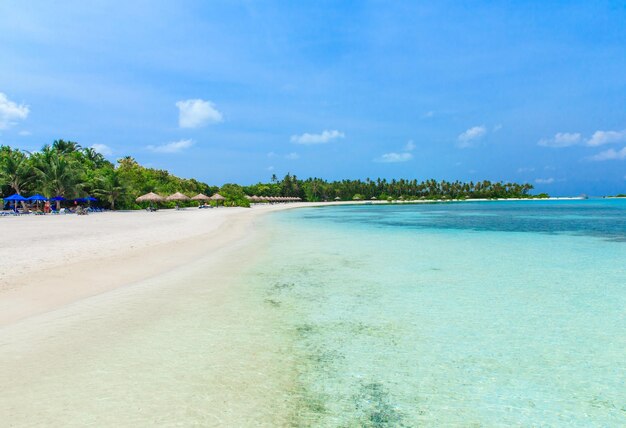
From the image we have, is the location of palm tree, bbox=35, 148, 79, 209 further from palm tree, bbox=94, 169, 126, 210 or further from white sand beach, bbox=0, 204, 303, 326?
white sand beach, bbox=0, 204, 303, 326

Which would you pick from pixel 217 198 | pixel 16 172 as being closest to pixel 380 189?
pixel 217 198

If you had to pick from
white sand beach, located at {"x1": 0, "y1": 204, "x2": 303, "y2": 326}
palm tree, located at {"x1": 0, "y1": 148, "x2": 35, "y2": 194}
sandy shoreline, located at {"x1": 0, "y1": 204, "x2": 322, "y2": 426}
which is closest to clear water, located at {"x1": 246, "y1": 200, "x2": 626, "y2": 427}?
sandy shoreline, located at {"x1": 0, "y1": 204, "x2": 322, "y2": 426}

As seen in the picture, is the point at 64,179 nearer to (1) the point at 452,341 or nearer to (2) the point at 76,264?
(2) the point at 76,264

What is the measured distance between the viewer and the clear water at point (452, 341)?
3.63m

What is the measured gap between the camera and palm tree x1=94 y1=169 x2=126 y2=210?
145 ft

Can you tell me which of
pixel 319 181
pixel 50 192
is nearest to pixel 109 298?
pixel 50 192

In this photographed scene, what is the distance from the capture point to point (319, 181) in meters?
123

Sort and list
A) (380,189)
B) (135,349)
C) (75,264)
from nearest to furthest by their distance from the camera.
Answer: (135,349) → (75,264) → (380,189)

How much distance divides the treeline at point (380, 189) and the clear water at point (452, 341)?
89.6 metres

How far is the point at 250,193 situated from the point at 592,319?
9175cm

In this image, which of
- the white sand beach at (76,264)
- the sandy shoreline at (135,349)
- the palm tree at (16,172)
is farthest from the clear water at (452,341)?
the palm tree at (16,172)

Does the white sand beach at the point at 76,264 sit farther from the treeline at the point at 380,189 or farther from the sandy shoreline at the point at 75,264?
the treeline at the point at 380,189

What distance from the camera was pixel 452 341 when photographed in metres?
5.43

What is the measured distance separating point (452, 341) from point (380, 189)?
125 meters
